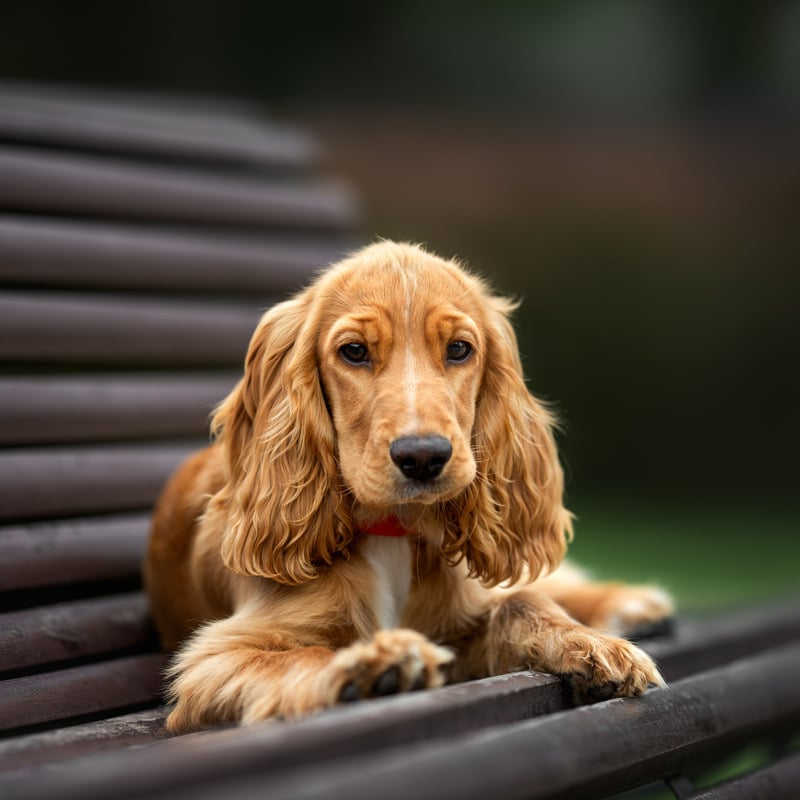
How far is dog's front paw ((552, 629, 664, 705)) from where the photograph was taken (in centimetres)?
247

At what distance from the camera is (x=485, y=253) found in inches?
414

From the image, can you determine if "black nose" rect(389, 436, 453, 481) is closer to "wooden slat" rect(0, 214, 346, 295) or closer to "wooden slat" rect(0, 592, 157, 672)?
"wooden slat" rect(0, 592, 157, 672)

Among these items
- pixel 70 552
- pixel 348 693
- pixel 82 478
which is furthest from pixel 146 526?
pixel 348 693

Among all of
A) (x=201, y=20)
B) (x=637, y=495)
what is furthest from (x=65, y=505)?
(x=637, y=495)

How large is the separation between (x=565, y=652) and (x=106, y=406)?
86.8 inches

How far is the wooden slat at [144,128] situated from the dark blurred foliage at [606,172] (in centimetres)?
426

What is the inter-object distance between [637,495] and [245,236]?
6.86 metres

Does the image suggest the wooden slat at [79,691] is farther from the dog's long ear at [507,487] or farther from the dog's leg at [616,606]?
the dog's leg at [616,606]

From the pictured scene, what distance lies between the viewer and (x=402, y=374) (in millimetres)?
2541

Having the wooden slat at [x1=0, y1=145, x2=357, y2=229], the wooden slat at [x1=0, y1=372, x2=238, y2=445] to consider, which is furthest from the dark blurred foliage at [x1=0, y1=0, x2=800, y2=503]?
the wooden slat at [x1=0, y1=372, x2=238, y2=445]

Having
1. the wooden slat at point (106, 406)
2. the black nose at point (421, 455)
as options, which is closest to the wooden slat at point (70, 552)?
the wooden slat at point (106, 406)

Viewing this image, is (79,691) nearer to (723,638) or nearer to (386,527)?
(386,527)

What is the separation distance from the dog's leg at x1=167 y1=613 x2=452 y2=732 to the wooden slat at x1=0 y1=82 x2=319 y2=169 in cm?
296

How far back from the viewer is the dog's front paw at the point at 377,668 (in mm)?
2109
